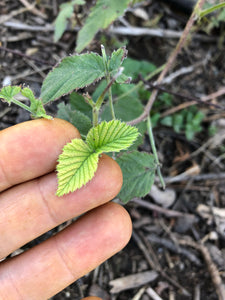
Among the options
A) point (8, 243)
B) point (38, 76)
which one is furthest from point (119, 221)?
point (38, 76)

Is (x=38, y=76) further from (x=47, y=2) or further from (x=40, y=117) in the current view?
(x=40, y=117)

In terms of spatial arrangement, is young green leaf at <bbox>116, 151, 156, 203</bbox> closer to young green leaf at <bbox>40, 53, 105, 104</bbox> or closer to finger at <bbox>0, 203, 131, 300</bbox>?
finger at <bbox>0, 203, 131, 300</bbox>

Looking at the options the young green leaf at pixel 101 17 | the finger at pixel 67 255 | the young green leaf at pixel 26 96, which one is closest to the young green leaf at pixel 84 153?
the young green leaf at pixel 26 96

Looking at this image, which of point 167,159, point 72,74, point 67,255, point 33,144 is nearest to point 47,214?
point 67,255

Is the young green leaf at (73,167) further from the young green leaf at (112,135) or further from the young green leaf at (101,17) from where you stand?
the young green leaf at (101,17)

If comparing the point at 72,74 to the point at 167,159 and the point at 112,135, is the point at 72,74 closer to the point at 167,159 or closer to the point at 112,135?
the point at 112,135

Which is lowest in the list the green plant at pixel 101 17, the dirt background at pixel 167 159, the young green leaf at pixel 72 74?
the dirt background at pixel 167 159

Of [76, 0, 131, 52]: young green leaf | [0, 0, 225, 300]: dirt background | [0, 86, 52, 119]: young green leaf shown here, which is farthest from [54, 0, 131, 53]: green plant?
[0, 86, 52, 119]: young green leaf
